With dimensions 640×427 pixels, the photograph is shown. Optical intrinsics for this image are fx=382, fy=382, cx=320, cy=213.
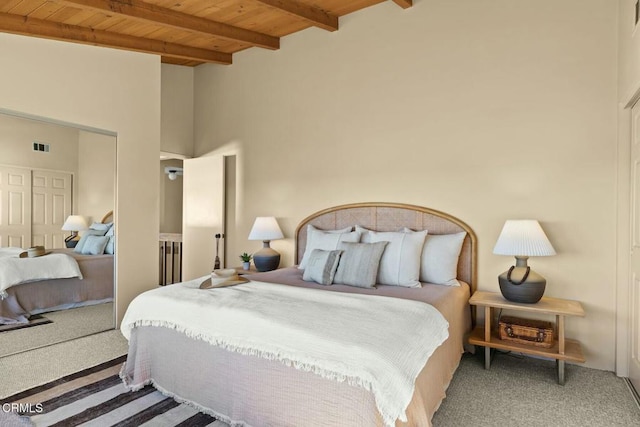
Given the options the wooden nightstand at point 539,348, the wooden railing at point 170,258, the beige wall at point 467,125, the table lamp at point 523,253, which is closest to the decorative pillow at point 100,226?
the beige wall at point 467,125

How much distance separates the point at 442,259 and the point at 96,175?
3.25 meters

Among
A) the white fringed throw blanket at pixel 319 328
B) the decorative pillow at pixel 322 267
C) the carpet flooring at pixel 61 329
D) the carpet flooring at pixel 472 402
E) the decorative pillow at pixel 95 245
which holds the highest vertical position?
the decorative pillow at pixel 95 245

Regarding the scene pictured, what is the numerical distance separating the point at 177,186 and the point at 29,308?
3243 millimetres

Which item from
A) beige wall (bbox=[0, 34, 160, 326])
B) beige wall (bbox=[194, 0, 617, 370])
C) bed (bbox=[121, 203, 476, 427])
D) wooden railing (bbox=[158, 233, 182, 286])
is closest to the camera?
bed (bbox=[121, 203, 476, 427])

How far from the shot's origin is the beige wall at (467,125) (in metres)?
2.86

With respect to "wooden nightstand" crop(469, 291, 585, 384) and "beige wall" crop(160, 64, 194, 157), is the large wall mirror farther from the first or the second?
"wooden nightstand" crop(469, 291, 585, 384)

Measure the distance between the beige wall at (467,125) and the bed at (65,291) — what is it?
177 cm

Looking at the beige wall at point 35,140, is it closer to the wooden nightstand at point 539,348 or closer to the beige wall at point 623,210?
the wooden nightstand at point 539,348

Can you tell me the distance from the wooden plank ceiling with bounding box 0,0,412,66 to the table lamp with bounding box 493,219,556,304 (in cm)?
227

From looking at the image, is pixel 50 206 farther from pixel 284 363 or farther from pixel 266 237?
pixel 284 363

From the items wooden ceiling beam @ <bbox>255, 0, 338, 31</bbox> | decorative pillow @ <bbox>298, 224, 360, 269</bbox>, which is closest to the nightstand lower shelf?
decorative pillow @ <bbox>298, 224, 360, 269</bbox>

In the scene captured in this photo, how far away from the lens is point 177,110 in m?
5.10

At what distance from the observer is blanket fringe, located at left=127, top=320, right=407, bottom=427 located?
1570mm

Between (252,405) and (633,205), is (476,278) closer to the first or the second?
(633,205)
